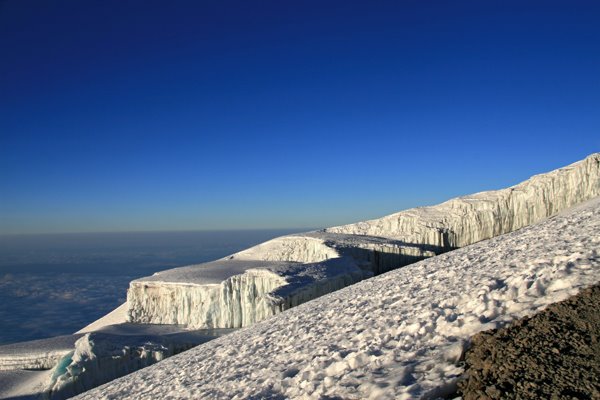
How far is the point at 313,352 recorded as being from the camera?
18.7 feet

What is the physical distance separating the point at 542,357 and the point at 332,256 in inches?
684

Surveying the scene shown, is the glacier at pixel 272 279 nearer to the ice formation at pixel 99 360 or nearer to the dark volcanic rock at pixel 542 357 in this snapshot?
the ice formation at pixel 99 360

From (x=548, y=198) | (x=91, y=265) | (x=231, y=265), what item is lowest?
(x=91, y=265)

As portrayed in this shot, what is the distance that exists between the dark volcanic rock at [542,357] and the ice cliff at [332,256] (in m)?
11.4

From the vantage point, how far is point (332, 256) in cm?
2091

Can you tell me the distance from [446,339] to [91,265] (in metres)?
128

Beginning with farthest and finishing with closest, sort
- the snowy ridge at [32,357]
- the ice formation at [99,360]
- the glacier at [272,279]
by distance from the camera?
the snowy ridge at [32,357], the glacier at [272,279], the ice formation at [99,360]

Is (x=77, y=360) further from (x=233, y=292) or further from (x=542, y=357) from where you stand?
(x=542, y=357)

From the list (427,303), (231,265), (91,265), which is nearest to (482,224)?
(231,265)

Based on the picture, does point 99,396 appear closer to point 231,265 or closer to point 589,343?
point 589,343

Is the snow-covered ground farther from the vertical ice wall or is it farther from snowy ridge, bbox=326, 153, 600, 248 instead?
snowy ridge, bbox=326, 153, 600, 248

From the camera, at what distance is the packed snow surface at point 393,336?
14.0ft

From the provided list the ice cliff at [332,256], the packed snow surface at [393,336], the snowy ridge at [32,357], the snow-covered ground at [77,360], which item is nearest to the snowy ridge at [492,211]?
the ice cliff at [332,256]

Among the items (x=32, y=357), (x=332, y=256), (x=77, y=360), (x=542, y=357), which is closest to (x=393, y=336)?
(x=542, y=357)
